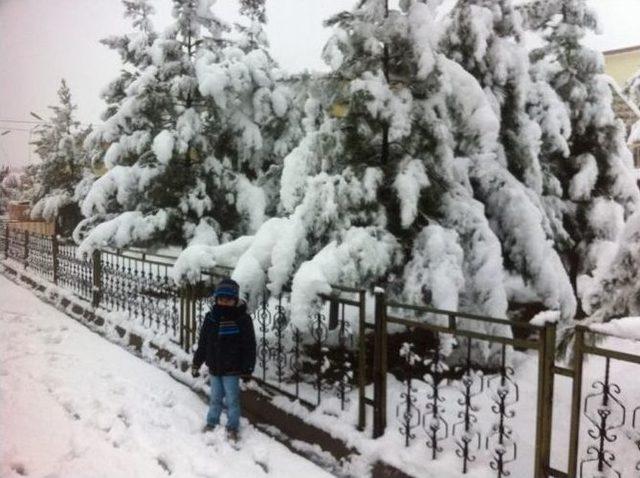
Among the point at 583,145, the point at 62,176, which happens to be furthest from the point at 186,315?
the point at 62,176

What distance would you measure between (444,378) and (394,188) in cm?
166

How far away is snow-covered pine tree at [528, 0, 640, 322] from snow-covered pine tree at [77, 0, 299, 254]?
12.2 feet

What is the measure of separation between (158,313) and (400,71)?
4.04m

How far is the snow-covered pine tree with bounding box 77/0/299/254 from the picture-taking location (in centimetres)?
729

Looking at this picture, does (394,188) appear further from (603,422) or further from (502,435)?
(603,422)

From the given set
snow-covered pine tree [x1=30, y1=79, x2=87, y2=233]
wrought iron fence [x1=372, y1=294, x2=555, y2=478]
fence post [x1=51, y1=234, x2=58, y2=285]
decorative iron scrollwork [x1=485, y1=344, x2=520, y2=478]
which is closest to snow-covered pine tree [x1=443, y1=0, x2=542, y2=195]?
wrought iron fence [x1=372, y1=294, x2=555, y2=478]

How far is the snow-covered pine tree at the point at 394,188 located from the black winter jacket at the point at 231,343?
0.30 meters

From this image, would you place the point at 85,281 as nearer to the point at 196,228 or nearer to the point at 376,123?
the point at 196,228

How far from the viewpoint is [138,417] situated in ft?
12.7

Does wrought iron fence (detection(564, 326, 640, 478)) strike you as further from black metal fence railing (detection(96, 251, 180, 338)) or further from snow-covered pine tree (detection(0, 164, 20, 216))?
black metal fence railing (detection(96, 251, 180, 338))

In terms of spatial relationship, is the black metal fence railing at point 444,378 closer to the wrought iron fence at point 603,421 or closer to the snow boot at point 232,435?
the wrought iron fence at point 603,421

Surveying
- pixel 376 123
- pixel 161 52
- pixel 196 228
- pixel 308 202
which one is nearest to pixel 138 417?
pixel 308 202

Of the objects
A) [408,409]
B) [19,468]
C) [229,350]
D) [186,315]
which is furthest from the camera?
[186,315]

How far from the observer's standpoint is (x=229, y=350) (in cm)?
375
